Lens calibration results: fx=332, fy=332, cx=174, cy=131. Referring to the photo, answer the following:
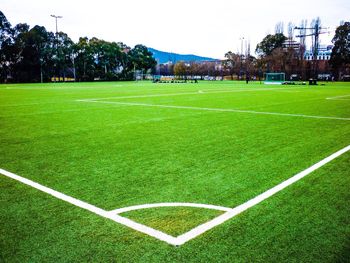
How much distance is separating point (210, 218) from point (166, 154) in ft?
9.01

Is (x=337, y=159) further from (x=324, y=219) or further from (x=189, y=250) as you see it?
(x=189, y=250)

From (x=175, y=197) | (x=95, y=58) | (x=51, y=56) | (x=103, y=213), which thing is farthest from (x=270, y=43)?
(x=103, y=213)

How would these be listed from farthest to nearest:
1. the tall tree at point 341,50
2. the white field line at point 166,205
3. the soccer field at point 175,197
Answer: the tall tree at point 341,50, the white field line at point 166,205, the soccer field at point 175,197

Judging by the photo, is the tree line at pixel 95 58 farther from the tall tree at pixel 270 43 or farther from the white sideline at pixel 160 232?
the white sideline at pixel 160 232

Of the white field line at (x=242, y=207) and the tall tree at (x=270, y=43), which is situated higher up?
the tall tree at (x=270, y=43)

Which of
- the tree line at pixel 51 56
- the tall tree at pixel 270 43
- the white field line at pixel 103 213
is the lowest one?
the white field line at pixel 103 213

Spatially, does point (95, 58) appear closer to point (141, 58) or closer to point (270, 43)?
point (141, 58)

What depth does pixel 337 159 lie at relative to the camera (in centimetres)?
569

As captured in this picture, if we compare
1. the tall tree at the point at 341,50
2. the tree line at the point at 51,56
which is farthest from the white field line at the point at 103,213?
the tall tree at the point at 341,50

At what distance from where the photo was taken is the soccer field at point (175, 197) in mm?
2801

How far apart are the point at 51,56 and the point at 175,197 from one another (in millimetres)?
71538

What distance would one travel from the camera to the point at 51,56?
2707 inches

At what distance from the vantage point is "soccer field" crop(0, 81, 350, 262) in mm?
2801

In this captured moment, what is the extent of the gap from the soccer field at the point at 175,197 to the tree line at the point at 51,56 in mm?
65479
